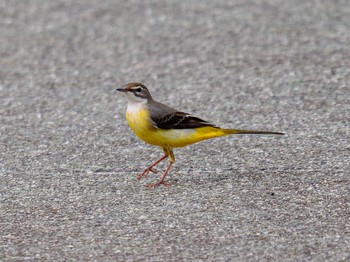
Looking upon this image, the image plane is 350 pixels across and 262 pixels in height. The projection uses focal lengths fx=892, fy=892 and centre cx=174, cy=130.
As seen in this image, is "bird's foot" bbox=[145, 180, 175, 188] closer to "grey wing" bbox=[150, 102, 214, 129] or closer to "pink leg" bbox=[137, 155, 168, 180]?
"pink leg" bbox=[137, 155, 168, 180]

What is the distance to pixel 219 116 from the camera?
30.2 feet

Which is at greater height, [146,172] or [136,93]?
[136,93]

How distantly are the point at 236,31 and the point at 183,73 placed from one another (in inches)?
71.7

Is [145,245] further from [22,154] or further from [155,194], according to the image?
[22,154]

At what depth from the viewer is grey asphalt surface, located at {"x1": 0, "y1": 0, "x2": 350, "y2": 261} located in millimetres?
6066

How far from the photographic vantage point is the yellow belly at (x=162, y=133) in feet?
23.3

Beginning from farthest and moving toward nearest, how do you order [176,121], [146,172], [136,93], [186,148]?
[186,148] → [146,172] → [136,93] → [176,121]

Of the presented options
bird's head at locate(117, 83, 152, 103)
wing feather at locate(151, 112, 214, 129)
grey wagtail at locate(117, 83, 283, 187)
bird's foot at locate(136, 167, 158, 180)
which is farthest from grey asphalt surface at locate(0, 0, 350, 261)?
bird's head at locate(117, 83, 152, 103)

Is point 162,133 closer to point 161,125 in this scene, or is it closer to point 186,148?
point 161,125

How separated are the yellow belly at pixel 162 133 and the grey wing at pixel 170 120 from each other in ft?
0.11

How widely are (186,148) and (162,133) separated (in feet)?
3.66

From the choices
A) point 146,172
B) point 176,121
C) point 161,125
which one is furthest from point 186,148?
point 161,125

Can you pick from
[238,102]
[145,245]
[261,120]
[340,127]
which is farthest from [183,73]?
[145,245]

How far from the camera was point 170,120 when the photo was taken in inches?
283
